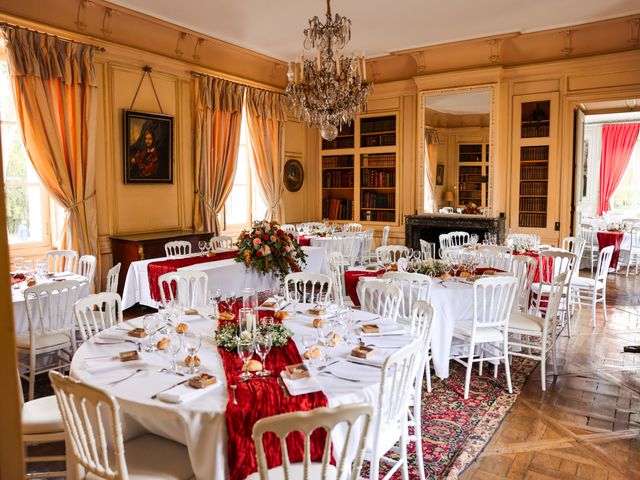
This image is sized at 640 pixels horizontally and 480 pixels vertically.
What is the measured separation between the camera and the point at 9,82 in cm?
591

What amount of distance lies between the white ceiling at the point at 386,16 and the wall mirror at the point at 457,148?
3.53 ft

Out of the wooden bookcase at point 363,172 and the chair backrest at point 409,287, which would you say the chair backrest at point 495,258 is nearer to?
the chair backrest at point 409,287

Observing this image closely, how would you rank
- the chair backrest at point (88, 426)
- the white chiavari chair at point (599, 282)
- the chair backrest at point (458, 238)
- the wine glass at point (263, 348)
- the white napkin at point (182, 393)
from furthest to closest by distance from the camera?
the chair backrest at point (458, 238), the white chiavari chair at point (599, 282), the wine glass at point (263, 348), the white napkin at point (182, 393), the chair backrest at point (88, 426)

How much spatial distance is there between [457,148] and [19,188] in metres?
6.90

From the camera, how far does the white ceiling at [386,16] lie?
263 inches

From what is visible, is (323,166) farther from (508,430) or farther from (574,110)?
(508,430)

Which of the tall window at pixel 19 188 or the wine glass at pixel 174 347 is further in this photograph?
the tall window at pixel 19 188

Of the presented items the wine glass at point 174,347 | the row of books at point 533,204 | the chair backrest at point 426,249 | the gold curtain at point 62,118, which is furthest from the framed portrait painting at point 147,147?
the row of books at point 533,204

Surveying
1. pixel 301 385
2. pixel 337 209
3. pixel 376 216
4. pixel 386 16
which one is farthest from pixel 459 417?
pixel 337 209

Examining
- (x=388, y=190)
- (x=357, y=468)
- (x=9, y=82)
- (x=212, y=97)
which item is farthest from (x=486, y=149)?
(x=357, y=468)

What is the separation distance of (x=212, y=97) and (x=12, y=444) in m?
8.39

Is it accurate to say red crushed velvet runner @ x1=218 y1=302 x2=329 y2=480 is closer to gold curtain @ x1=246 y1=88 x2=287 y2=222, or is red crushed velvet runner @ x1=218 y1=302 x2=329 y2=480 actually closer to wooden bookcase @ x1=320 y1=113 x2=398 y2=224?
gold curtain @ x1=246 y1=88 x2=287 y2=222

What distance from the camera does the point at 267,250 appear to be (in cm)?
559

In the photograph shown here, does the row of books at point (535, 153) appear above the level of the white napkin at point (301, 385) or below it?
above
